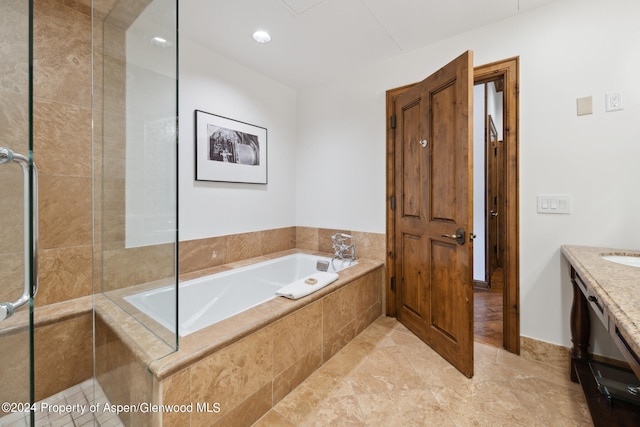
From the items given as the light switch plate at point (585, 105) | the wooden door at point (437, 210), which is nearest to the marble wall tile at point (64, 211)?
the wooden door at point (437, 210)

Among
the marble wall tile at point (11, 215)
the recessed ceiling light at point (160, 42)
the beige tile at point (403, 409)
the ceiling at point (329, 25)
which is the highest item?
the ceiling at point (329, 25)

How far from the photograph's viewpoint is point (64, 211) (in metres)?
1.67

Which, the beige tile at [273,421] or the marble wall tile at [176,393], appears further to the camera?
the beige tile at [273,421]

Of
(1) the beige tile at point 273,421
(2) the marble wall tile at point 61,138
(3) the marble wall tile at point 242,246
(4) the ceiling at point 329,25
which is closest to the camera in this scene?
(1) the beige tile at point 273,421

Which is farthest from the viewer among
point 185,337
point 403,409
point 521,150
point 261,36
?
point 261,36

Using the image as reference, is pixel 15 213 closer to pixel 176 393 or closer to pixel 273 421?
pixel 176 393

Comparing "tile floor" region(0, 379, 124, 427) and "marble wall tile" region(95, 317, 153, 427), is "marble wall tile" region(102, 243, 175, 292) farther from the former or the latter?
"tile floor" region(0, 379, 124, 427)

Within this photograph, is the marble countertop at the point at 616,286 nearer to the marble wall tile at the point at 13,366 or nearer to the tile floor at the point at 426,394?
the tile floor at the point at 426,394

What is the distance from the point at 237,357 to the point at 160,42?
57.4 inches

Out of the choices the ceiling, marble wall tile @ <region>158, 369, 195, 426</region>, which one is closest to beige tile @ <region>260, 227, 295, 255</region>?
the ceiling

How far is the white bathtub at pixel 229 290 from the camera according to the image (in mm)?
1926

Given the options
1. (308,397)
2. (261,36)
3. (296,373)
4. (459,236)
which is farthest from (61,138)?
(459,236)

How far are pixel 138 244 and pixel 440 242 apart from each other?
1860 mm

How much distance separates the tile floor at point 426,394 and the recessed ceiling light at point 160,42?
1.81 meters
